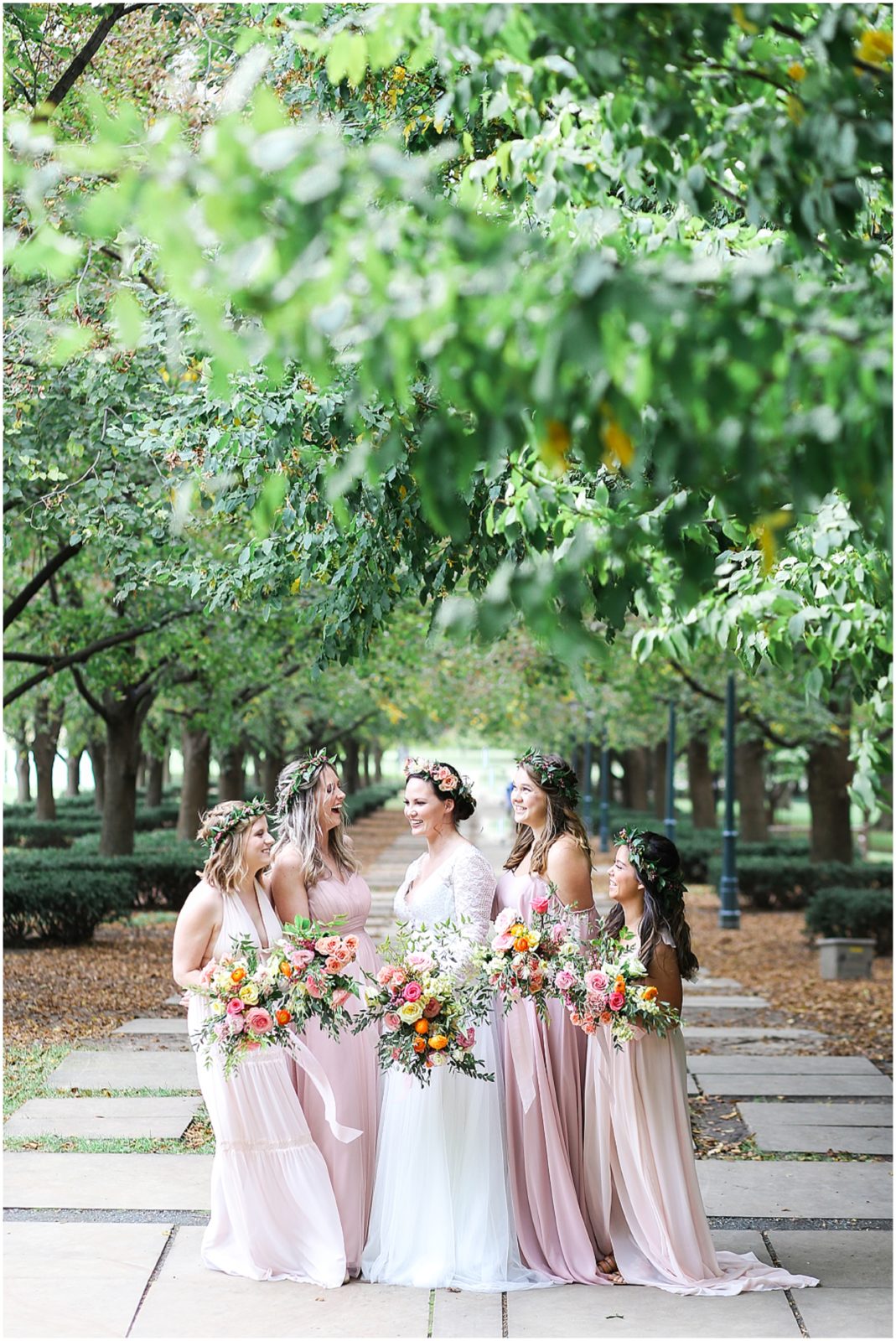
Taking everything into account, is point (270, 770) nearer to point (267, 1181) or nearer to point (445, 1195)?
point (267, 1181)

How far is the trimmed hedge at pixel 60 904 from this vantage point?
50.9 feet

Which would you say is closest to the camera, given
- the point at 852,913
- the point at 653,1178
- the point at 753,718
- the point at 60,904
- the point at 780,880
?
the point at 653,1178

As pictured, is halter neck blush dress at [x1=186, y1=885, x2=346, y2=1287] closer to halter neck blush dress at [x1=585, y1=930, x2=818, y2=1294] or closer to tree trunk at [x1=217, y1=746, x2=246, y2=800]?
halter neck blush dress at [x1=585, y1=930, x2=818, y2=1294]

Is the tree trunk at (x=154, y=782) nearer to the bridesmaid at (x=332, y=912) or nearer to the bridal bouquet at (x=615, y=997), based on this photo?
the bridesmaid at (x=332, y=912)

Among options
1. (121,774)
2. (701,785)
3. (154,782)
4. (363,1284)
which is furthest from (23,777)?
(363,1284)

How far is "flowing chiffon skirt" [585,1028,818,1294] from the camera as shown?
5770 mm

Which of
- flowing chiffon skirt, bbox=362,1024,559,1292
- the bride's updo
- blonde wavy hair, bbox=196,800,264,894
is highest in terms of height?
the bride's updo

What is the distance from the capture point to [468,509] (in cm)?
642

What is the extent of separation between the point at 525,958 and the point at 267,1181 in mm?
1483

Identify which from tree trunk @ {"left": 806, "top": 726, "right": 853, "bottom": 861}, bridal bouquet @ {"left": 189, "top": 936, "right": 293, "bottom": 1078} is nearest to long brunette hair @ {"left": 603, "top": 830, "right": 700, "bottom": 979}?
bridal bouquet @ {"left": 189, "top": 936, "right": 293, "bottom": 1078}

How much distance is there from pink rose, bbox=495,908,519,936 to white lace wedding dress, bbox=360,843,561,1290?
7.3 inches

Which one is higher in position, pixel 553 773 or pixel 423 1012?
pixel 553 773

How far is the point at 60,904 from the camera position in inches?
A: 616

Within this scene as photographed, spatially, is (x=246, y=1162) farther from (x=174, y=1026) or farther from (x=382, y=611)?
(x=174, y=1026)
